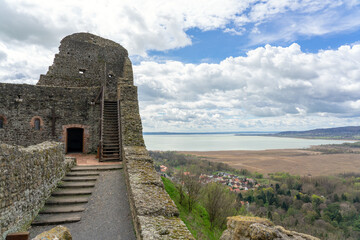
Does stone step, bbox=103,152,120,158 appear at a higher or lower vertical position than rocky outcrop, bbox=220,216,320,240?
higher

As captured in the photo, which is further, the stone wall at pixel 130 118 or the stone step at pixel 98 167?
the stone wall at pixel 130 118

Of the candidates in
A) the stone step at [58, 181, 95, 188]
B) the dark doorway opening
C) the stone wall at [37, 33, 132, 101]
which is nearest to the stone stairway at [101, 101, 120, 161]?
the stone step at [58, 181, 95, 188]

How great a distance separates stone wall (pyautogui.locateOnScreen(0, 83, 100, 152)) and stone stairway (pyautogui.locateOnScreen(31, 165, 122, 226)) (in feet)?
14.0

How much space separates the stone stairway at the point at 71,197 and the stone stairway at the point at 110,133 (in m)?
1.31

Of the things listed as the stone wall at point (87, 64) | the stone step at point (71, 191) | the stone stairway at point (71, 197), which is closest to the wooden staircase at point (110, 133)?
the stone stairway at point (71, 197)

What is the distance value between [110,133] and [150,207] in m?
6.52

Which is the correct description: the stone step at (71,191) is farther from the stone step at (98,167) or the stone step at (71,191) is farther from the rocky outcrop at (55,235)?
the rocky outcrop at (55,235)

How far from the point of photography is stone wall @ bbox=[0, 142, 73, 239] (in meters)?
3.91

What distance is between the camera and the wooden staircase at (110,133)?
9.52 meters

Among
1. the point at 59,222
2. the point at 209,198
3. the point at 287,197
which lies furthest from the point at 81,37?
the point at 287,197

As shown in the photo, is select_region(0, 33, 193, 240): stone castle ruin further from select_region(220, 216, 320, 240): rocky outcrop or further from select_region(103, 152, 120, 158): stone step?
select_region(220, 216, 320, 240): rocky outcrop

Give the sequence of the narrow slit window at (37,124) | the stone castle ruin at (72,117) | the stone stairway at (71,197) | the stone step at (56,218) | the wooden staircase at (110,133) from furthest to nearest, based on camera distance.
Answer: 1. the narrow slit window at (37,124)
2. the stone castle ruin at (72,117)
3. the wooden staircase at (110,133)
4. the stone stairway at (71,197)
5. the stone step at (56,218)

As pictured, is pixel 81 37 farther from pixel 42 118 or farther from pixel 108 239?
pixel 108 239

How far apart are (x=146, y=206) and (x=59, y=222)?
2.27m
